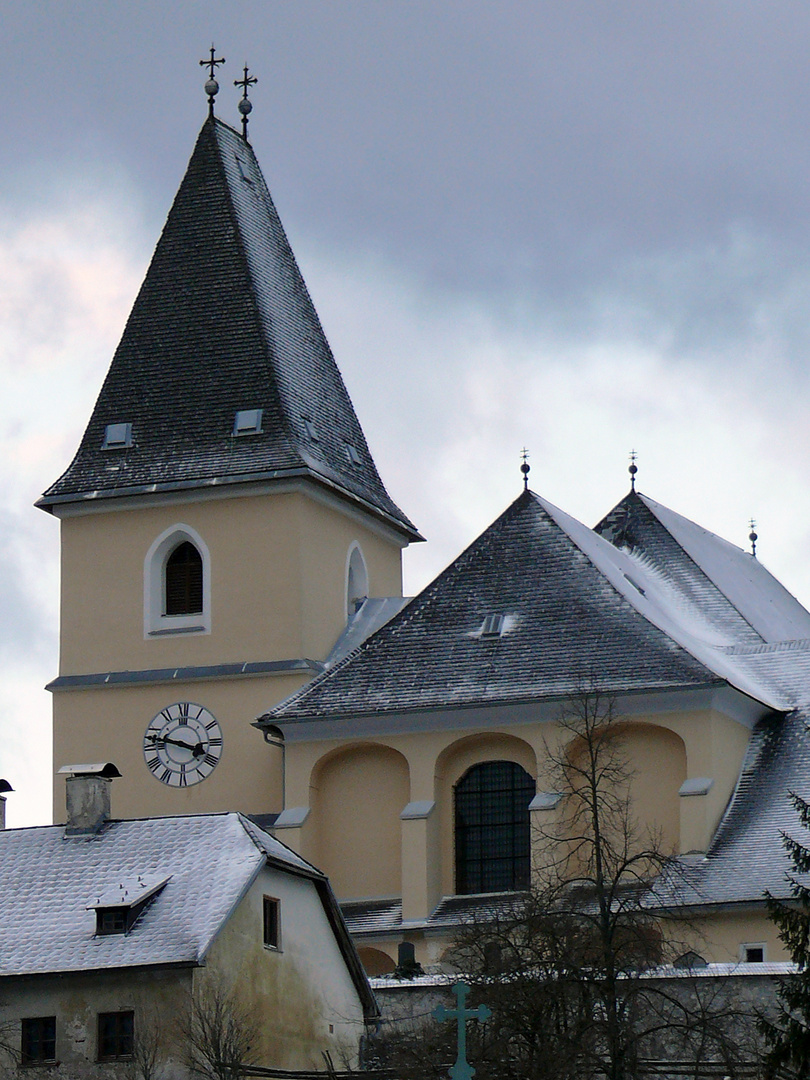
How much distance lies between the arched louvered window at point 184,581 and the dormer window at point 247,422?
2.36 meters

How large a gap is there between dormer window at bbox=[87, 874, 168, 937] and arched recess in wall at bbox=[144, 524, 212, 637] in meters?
14.5

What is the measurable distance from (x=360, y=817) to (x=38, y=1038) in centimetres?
1307

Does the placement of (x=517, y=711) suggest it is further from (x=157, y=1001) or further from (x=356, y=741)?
(x=157, y=1001)

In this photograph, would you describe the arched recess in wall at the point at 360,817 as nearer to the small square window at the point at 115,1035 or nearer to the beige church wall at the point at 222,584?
the beige church wall at the point at 222,584

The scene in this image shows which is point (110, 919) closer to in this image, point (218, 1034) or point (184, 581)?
point (218, 1034)

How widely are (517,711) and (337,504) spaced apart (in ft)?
26.1

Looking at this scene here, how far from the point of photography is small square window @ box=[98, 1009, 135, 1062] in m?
31.1

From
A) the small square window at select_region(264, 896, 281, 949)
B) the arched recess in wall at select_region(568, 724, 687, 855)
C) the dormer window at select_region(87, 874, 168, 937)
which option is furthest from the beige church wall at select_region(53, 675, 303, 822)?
the dormer window at select_region(87, 874, 168, 937)

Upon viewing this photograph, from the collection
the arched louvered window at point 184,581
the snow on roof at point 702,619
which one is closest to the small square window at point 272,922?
the snow on roof at point 702,619

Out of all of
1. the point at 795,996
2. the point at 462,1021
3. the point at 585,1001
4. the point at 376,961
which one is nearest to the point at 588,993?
the point at 585,1001

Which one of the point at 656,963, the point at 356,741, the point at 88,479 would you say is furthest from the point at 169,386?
the point at 656,963

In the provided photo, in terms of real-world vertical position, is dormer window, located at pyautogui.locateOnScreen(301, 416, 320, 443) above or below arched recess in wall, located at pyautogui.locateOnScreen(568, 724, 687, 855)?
above

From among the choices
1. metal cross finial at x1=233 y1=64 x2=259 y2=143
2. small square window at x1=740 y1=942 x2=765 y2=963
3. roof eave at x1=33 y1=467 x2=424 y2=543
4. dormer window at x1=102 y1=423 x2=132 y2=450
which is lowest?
small square window at x1=740 y1=942 x2=765 y2=963

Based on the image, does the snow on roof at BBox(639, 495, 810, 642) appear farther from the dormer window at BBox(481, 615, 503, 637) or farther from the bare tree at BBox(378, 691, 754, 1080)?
the bare tree at BBox(378, 691, 754, 1080)
